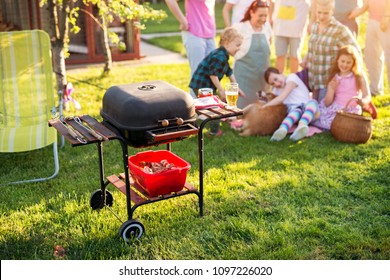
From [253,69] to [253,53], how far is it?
0.67 feet

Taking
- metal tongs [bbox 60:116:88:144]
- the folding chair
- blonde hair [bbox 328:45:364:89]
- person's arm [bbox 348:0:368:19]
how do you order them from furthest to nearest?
person's arm [bbox 348:0:368:19] → blonde hair [bbox 328:45:364:89] → the folding chair → metal tongs [bbox 60:116:88:144]

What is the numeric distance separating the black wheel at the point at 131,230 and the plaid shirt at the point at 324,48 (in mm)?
3590

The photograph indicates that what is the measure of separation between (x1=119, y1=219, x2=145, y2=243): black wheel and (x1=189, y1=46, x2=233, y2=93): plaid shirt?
2.58m

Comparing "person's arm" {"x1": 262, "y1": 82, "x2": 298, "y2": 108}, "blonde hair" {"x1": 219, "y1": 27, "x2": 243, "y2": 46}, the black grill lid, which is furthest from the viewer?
"person's arm" {"x1": 262, "y1": 82, "x2": 298, "y2": 108}

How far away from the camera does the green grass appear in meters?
3.74

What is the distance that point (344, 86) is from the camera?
6262mm

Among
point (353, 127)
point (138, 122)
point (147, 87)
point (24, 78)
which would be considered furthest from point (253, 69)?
point (138, 122)

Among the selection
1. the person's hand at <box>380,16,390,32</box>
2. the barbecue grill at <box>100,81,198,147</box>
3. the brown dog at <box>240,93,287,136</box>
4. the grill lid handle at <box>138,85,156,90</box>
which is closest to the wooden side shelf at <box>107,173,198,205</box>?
the barbecue grill at <box>100,81,198,147</box>

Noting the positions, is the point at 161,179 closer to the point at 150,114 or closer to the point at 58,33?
the point at 150,114

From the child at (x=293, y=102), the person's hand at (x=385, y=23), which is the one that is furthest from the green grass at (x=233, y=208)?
the person's hand at (x=385, y=23)

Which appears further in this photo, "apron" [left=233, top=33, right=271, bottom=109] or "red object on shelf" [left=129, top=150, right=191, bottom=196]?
"apron" [left=233, top=33, right=271, bottom=109]

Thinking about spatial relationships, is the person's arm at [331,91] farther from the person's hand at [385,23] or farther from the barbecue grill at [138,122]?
the barbecue grill at [138,122]

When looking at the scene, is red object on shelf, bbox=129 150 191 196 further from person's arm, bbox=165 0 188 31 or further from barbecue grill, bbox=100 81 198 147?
person's arm, bbox=165 0 188 31
